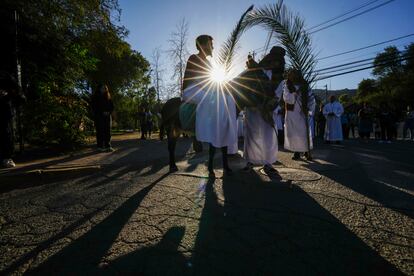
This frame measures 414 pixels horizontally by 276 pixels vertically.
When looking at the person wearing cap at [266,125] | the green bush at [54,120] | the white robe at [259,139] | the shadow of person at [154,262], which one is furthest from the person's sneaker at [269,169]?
the green bush at [54,120]

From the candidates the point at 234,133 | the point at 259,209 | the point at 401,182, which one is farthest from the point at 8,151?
the point at 401,182

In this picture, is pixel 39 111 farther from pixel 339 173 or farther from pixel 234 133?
pixel 339 173

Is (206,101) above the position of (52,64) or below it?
below

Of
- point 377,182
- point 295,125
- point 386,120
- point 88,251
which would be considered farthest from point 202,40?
point 386,120

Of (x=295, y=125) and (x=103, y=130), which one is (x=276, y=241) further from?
(x=103, y=130)

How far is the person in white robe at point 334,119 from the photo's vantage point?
1278 centimetres

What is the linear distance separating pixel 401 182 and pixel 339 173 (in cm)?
95

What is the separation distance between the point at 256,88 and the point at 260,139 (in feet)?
2.98

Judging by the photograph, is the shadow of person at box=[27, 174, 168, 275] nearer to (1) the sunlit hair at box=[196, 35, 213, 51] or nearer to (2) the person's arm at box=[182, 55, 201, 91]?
(2) the person's arm at box=[182, 55, 201, 91]

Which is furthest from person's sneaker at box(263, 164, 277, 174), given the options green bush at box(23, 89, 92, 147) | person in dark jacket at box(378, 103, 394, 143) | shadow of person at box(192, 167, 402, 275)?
person in dark jacket at box(378, 103, 394, 143)

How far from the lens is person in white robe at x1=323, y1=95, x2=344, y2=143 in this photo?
12781 millimetres

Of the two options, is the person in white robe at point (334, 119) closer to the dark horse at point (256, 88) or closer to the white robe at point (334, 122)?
the white robe at point (334, 122)

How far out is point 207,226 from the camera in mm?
2711

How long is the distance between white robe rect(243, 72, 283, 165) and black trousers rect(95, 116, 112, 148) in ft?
17.7
